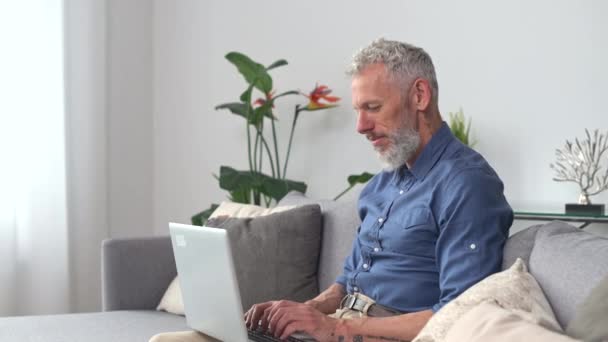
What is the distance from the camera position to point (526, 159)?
10.4 ft

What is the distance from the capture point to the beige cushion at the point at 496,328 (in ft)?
3.82

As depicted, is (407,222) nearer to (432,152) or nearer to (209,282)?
(432,152)

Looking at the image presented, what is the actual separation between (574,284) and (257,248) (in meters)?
1.28

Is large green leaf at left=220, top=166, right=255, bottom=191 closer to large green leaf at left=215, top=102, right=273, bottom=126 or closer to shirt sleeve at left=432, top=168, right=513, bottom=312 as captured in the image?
large green leaf at left=215, top=102, right=273, bottom=126

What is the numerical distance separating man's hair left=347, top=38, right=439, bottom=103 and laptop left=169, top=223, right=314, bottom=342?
0.59 meters

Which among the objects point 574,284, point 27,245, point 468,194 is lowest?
point 27,245

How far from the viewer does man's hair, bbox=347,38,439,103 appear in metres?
2.04

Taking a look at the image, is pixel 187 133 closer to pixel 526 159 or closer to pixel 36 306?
pixel 36 306

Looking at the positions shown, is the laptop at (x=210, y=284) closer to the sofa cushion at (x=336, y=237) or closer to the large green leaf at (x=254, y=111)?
the sofa cushion at (x=336, y=237)

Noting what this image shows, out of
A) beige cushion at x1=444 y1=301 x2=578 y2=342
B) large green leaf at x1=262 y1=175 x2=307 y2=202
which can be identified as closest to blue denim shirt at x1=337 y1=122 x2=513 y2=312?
beige cushion at x1=444 y1=301 x2=578 y2=342

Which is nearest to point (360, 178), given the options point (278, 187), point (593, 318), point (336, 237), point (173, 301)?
point (278, 187)

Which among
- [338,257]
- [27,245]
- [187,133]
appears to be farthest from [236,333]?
[187,133]

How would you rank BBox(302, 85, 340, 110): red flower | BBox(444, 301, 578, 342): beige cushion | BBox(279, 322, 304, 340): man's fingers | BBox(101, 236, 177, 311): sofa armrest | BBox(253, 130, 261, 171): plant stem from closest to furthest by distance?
BBox(444, 301, 578, 342): beige cushion, BBox(279, 322, 304, 340): man's fingers, BBox(101, 236, 177, 311): sofa armrest, BBox(302, 85, 340, 110): red flower, BBox(253, 130, 261, 171): plant stem

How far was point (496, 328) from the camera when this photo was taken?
1.23m
